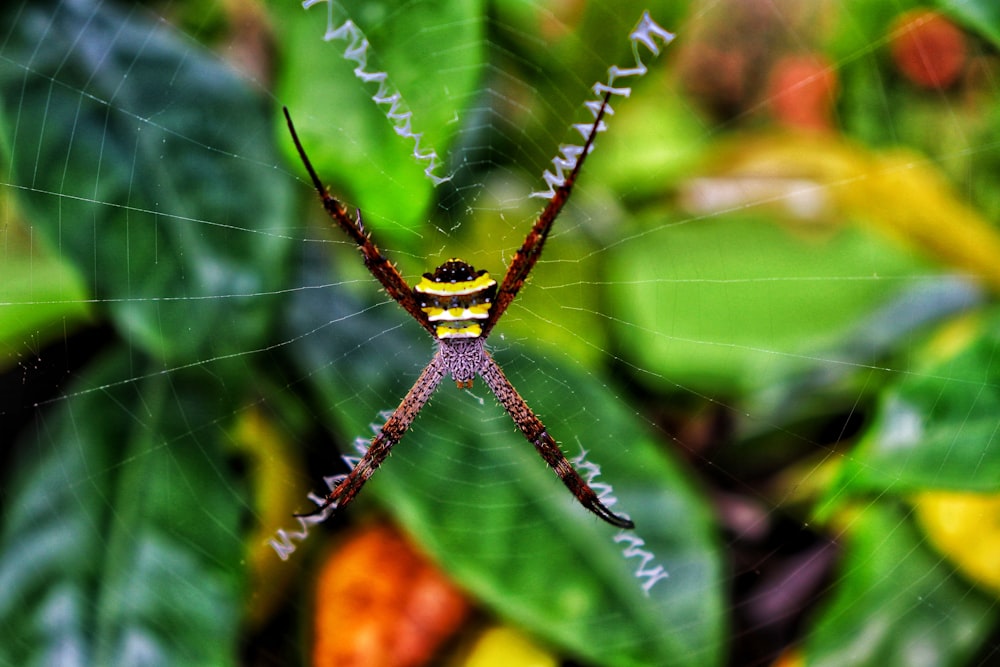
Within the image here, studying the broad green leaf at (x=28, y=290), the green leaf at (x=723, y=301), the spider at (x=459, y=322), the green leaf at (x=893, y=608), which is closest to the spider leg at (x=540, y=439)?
the spider at (x=459, y=322)

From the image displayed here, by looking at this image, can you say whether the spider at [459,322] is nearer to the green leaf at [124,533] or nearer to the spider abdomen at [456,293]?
the spider abdomen at [456,293]

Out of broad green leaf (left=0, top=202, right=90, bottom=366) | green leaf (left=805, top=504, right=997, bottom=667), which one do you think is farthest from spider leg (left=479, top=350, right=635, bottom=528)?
broad green leaf (left=0, top=202, right=90, bottom=366)

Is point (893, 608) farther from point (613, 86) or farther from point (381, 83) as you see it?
point (381, 83)

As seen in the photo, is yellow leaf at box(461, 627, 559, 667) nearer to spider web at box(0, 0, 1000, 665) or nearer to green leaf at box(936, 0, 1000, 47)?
spider web at box(0, 0, 1000, 665)

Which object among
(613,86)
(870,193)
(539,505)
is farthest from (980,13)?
(539,505)

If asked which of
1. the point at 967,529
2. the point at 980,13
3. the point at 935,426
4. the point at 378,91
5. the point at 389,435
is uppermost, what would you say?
the point at 980,13
